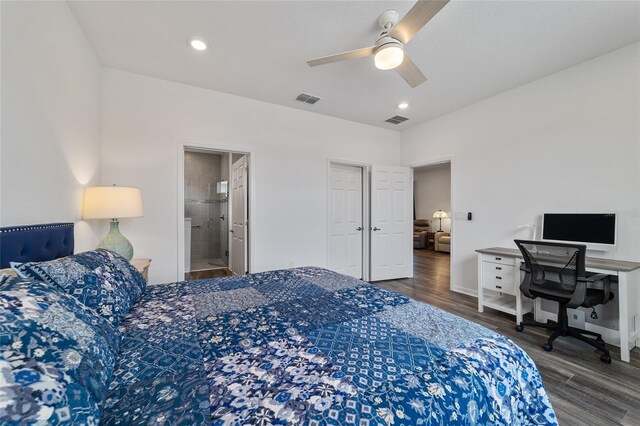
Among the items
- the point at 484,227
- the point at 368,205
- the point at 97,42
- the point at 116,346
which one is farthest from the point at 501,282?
the point at 97,42

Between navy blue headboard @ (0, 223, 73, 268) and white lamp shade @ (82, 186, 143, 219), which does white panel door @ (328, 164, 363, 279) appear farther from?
navy blue headboard @ (0, 223, 73, 268)

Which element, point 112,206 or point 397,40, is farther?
point 112,206

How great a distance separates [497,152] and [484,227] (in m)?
1.03

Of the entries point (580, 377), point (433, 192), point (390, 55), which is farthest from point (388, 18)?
point (433, 192)

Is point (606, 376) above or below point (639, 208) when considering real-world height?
below

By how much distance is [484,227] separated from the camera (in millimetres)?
3678

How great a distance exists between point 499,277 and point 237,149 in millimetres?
3621

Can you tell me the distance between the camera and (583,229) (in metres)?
2.70

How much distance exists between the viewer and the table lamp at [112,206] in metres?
2.28

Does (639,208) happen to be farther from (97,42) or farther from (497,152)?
(97,42)

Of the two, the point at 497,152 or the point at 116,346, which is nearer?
the point at 116,346

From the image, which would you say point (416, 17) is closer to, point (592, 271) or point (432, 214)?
point (592, 271)

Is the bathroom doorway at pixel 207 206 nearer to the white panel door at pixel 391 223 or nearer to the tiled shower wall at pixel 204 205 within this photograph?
the tiled shower wall at pixel 204 205

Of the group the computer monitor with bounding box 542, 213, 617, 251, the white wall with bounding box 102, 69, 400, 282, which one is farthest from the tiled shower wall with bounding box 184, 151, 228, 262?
the computer monitor with bounding box 542, 213, 617, 251
